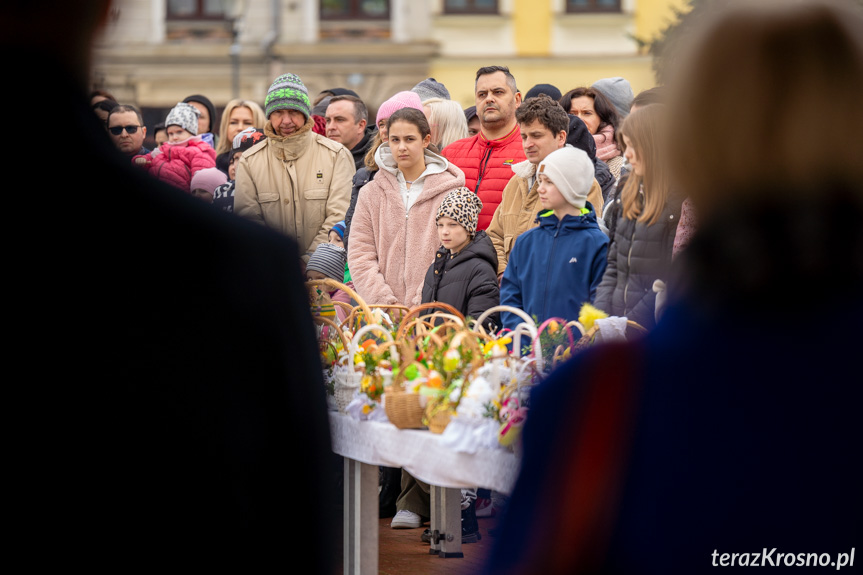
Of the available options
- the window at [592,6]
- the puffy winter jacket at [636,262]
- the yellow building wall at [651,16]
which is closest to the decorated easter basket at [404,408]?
the puffy winter jacket at [636,262]

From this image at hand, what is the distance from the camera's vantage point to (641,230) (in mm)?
4898

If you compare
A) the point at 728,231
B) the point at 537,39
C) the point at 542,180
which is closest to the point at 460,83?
the point at 537,39

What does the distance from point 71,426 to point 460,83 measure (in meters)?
22.6

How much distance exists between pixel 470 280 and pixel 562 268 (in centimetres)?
57

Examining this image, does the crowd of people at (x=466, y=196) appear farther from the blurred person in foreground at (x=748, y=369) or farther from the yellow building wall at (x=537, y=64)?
the yellow building wall at (x=537, y=64)

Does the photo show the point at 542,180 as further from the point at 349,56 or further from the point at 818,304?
the point at 349,56

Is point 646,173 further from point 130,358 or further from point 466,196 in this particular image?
point 130,358

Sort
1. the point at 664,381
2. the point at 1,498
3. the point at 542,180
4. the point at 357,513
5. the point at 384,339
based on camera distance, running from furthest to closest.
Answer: the point at 542,180 → the point at 384,339 → the point at 357,513 → the point at 664,381 → the point at 1,498

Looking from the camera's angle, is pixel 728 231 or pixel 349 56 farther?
pixel 349 56

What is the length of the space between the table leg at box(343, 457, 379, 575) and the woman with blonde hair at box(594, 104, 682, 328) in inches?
51.1

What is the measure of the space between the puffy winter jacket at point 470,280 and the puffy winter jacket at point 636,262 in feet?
2.21

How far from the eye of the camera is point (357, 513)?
4.16 m

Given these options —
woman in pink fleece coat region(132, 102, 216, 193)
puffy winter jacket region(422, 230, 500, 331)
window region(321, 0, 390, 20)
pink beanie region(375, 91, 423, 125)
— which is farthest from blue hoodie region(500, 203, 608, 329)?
window region(321, 0, 390, 20)

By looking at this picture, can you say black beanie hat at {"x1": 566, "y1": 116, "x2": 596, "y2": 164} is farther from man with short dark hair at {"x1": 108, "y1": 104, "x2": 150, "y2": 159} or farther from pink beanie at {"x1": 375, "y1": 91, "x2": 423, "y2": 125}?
man with short dark hair at {"x1": 108, "y1": 104, "x2": 150, "y2": 159}
